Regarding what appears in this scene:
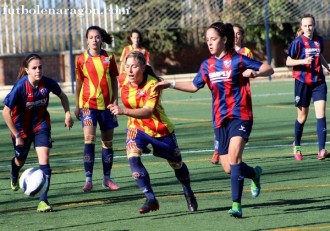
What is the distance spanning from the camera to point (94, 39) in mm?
12547

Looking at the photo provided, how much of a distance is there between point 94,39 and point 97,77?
1.66 feet

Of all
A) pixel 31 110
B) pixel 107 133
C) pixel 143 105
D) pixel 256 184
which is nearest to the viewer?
pixel 143 105

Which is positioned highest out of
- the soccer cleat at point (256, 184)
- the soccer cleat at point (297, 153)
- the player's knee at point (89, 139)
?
the player's knee at point (89, 139)

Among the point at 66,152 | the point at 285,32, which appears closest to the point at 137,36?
the point at 66,152

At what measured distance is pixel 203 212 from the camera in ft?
33.5

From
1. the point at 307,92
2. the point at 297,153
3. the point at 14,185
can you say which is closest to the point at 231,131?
the point at 14,185

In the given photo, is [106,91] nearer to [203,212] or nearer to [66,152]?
[203,212]

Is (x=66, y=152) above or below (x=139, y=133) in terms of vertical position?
below

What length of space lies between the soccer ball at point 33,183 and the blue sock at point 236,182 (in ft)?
5.90

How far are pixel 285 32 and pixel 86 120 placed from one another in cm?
2938

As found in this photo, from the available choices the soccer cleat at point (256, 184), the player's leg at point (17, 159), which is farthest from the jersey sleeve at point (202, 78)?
the player's leg at point (17, 159)

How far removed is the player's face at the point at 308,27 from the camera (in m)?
14.7

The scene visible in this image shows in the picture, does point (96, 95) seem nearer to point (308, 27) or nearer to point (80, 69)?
point (80, 69)

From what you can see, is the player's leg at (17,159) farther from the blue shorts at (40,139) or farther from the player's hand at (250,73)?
the player's hand at (250,73)
